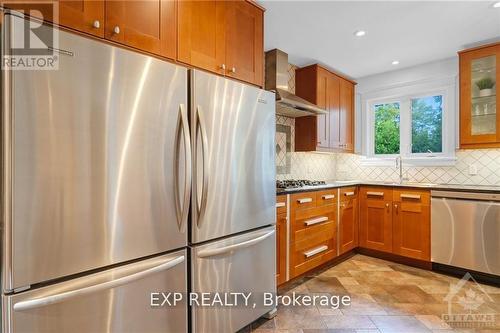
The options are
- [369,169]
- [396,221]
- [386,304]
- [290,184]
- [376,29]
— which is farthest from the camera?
[369,169]

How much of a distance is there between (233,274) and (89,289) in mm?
841

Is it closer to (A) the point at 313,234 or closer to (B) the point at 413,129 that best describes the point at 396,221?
(A) the point at 313,234

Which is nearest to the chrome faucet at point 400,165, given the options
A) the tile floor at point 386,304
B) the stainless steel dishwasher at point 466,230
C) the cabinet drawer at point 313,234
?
the stainless steel dishwasher at point 466,230

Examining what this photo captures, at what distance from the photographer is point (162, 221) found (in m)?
1.38

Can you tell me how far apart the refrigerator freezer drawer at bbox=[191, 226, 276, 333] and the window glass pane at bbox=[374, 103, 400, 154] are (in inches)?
110

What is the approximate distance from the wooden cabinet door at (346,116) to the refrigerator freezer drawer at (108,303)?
3.09 meters

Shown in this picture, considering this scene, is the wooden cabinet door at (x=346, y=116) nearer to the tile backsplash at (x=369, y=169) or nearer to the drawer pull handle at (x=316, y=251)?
the tile backsplash at (x=369, y=169)

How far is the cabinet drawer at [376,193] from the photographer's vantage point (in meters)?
3.33

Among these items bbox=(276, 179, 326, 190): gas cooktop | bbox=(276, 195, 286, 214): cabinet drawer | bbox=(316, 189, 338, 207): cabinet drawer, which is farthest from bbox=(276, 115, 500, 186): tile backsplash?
bbox=(276, 195, 286, 214): cabinet drawer

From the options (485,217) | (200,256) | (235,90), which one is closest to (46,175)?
(200,256)

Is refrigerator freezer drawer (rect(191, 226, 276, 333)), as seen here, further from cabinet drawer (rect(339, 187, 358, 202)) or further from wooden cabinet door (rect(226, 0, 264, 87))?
cabinet drawer (rect(339, 187, 358, 202))

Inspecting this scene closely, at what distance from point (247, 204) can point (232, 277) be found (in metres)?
0.47

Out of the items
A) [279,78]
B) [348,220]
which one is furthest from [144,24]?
[348,220]

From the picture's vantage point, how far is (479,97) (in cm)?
298
